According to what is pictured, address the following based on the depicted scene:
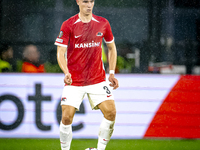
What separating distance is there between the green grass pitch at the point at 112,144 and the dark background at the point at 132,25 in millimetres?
1065

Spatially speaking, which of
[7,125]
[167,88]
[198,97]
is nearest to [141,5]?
[167,88]

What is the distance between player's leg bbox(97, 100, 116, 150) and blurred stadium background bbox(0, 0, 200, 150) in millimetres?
1111

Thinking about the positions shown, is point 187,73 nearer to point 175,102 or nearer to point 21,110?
point 175,102

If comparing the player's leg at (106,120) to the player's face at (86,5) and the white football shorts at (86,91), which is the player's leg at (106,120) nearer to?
the white football shorts at (86,91)

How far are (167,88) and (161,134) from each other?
0.68 metres

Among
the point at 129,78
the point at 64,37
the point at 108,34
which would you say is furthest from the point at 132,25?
the point at 64,37

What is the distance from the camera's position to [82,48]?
299cm

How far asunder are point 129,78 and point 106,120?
59.6 inches

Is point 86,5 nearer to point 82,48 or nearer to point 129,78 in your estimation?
point 82,48

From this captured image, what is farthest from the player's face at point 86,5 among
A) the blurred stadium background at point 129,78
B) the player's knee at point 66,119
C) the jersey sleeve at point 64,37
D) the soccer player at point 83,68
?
the blurred stadium background at point 129,78

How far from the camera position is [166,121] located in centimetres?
435

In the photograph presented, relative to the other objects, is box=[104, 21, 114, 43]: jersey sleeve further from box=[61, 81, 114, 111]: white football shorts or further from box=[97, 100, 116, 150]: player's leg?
box=[97, 100, 116, 150]: player's leg

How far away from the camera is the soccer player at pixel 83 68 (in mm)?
2955

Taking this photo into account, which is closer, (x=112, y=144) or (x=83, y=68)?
(x=83, y=68)
